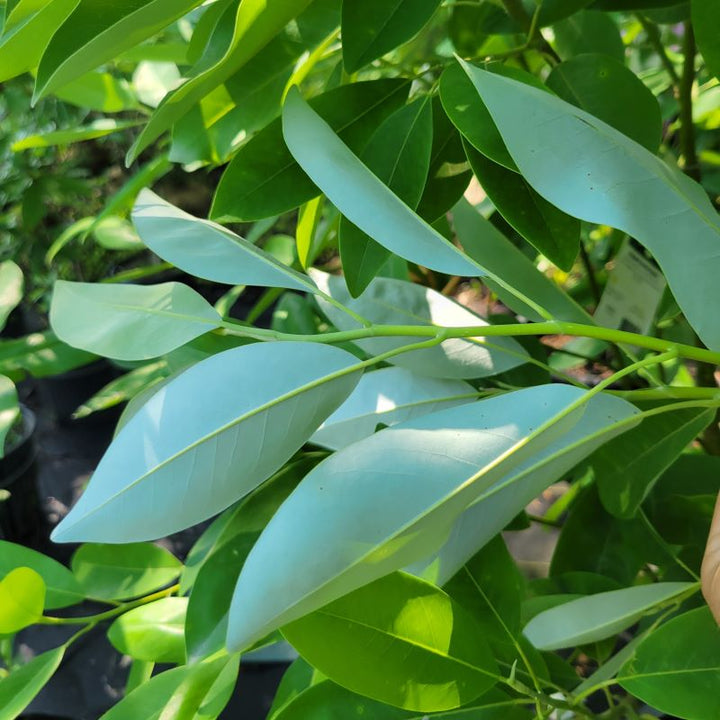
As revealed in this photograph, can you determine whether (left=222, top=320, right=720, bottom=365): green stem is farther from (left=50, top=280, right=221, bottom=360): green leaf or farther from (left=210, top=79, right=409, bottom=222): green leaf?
(left=210, top=79, right=409, bottom=222): green leaf

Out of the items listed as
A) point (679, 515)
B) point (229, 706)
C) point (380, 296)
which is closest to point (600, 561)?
point (679, 515)

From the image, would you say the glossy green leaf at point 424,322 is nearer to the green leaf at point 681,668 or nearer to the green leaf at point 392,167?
the green leaf at point 392,167

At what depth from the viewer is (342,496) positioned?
0.28m

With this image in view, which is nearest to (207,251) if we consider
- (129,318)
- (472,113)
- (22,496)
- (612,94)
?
(129,318)

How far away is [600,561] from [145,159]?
2290mm

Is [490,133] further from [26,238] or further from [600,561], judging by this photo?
[26,238]

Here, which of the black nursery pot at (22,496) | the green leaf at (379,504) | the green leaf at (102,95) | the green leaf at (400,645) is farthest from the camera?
the black nursery pot at (22,496)

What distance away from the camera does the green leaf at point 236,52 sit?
1.18ft

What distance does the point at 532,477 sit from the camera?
32cm

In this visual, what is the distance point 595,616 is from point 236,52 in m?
0.35

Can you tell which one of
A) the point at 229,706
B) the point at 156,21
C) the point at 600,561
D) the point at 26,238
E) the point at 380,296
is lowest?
the point at 229,706

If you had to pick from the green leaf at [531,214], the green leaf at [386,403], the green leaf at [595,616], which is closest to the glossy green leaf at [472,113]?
the green leaf at [531,214]

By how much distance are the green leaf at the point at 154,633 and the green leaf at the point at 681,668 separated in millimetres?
286

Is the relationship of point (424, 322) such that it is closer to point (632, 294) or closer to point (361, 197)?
point (361, 197)
